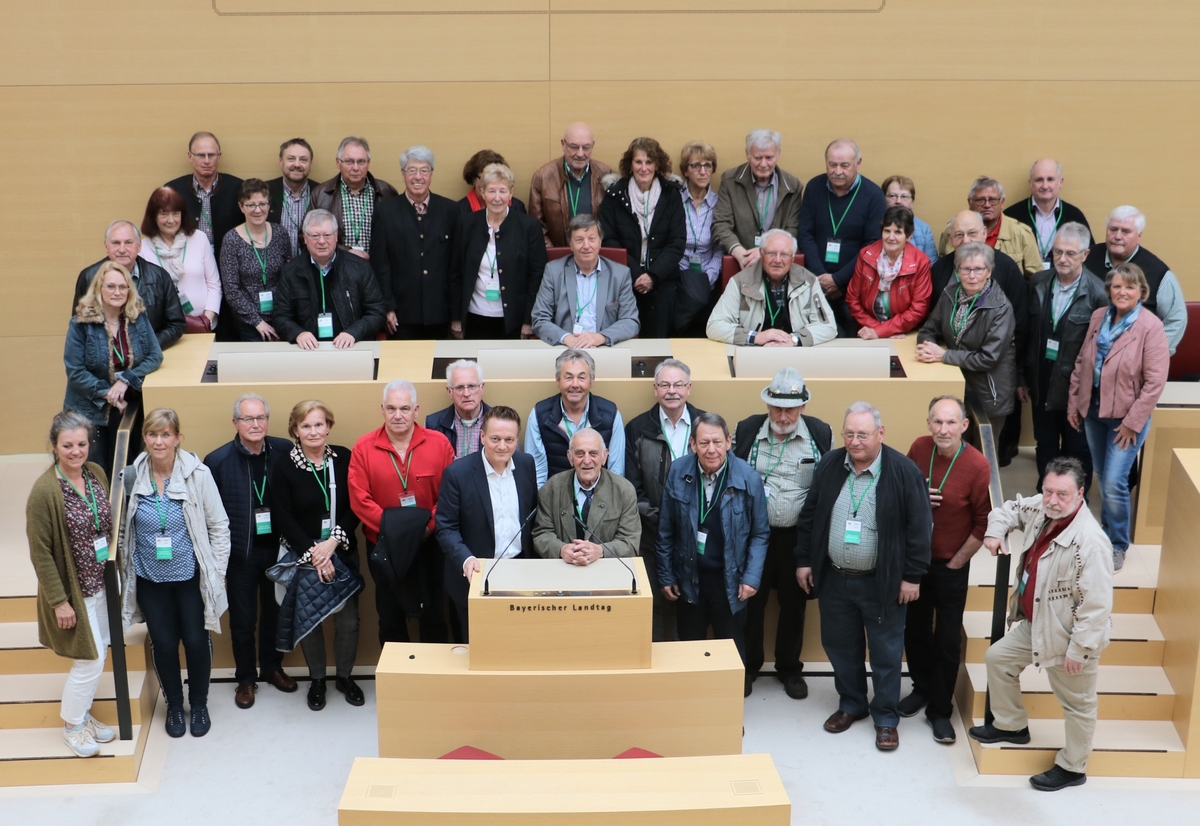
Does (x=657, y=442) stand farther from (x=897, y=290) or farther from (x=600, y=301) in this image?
(x=897, y=290)

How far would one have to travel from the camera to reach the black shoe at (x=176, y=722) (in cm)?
577

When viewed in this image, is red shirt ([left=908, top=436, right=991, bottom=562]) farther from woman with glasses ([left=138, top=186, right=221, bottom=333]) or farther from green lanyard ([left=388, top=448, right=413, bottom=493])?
woman with glasses ([left=138, top=186, right=221, bottom=333])

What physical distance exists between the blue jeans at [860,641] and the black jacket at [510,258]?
2266 millimetres

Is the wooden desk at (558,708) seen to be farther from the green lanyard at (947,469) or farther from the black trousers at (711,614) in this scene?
the green lanyard at (947,469)

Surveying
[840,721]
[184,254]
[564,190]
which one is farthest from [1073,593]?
[184,254]

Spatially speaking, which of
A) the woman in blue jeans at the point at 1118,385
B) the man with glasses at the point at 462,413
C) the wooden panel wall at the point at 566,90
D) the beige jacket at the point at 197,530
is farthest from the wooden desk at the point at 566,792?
the wooden panel wall at the point at 566,90

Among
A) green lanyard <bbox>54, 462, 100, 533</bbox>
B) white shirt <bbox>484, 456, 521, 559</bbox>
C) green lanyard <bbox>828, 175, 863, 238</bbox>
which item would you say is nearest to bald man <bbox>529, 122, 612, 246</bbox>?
green lanyard <bbox>828, 175, 863, 238</bbox>

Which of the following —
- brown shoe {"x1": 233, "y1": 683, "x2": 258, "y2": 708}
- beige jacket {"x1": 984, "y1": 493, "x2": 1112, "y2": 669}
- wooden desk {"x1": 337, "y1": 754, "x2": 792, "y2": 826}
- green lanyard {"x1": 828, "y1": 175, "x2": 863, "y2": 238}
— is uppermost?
green lanyard {"x1": 828, "y1": 175, "x2": 863, "y2": 238}

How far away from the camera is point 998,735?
5547 mm

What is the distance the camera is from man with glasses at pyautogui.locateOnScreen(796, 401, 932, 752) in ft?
17.7

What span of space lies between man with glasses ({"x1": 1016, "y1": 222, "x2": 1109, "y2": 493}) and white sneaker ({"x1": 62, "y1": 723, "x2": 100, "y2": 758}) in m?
4.71

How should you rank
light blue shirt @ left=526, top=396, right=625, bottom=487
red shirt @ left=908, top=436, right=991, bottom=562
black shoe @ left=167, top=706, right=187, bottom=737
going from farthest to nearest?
1. light blue shirt @ left=526, top=396, right=625, bottom=487
2. black shoe @ left=167, top=706, right=187, bottom=737
3. red shirt @ left=908, top=436, right=991, bottom=562

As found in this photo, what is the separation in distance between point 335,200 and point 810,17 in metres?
3.04

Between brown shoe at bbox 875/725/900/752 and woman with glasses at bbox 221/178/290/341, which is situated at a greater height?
woman with glasses at bbox 221/178/290/341
